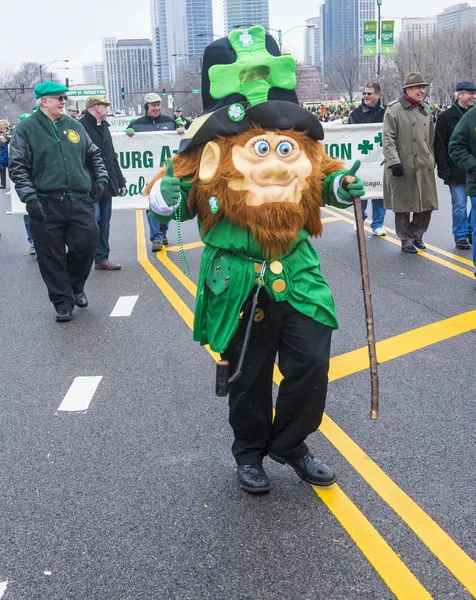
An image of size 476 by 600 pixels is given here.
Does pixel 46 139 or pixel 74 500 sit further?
pixel 46 139

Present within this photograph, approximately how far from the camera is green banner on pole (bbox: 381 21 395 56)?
39281mm

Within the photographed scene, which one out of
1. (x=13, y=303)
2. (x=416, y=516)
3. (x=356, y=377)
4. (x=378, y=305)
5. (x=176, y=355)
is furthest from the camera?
(x=13, y=303)

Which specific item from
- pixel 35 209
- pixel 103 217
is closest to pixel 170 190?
pixel 35 209

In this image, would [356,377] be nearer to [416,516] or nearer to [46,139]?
[416,516]

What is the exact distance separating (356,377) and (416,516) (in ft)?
5.88

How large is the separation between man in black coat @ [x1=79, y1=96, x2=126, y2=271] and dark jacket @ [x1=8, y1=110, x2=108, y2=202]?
6.52 ft

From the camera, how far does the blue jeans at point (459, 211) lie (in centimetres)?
852

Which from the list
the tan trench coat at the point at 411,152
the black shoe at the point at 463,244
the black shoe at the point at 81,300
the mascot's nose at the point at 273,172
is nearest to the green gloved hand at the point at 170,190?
the mascot's nose at the point at 273,172

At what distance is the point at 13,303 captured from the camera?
24.4 feet

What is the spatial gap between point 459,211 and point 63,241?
4.64m

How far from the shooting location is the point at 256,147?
10.5 feet

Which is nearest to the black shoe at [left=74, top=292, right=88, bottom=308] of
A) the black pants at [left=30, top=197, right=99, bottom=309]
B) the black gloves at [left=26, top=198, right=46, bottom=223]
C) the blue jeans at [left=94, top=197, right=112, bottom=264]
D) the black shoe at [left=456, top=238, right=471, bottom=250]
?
the black pants at [left=30, top=197, right=99, bottom=309]

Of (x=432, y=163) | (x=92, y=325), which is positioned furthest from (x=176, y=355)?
(x=432, y=163)

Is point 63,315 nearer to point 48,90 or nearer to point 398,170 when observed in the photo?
point 48,90
